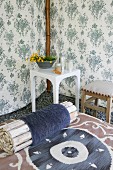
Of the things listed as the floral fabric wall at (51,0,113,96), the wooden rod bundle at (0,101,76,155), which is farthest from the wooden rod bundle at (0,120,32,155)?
the floral fabric wall at (51,0,113,96)

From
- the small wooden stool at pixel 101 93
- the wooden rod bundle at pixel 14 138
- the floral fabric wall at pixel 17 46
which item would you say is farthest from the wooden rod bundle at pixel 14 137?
the floral fabric wall at pixel 17 46

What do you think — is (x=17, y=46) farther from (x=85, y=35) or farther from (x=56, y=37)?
(x=85, y=35)

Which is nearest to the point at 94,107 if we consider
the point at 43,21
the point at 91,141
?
the point at 91,141

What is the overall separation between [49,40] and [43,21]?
334mm

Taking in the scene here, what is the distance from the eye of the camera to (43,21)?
11.6 ft

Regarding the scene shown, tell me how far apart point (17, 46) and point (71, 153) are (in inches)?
79.0

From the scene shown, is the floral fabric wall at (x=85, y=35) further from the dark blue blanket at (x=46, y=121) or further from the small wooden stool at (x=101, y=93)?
the dark blue blanket at (x=46, y=121)

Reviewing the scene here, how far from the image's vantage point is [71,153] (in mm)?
1366

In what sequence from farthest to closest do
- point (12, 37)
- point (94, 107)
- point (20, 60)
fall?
point (20, 60)
point (12, 37)
point (94, 107)

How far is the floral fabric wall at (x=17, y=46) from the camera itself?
2.80 m

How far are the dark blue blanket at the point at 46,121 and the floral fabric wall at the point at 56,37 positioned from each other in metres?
1.44

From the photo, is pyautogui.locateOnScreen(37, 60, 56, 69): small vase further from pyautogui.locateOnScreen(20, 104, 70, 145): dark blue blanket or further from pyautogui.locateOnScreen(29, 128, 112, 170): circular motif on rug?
pyautogui.locateOnScreen(29, 128, 112, 170): circular motif on rug

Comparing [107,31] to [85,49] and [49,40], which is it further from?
[49,40]

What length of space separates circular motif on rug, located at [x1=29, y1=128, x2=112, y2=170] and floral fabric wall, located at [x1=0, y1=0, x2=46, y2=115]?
62.8 inches
